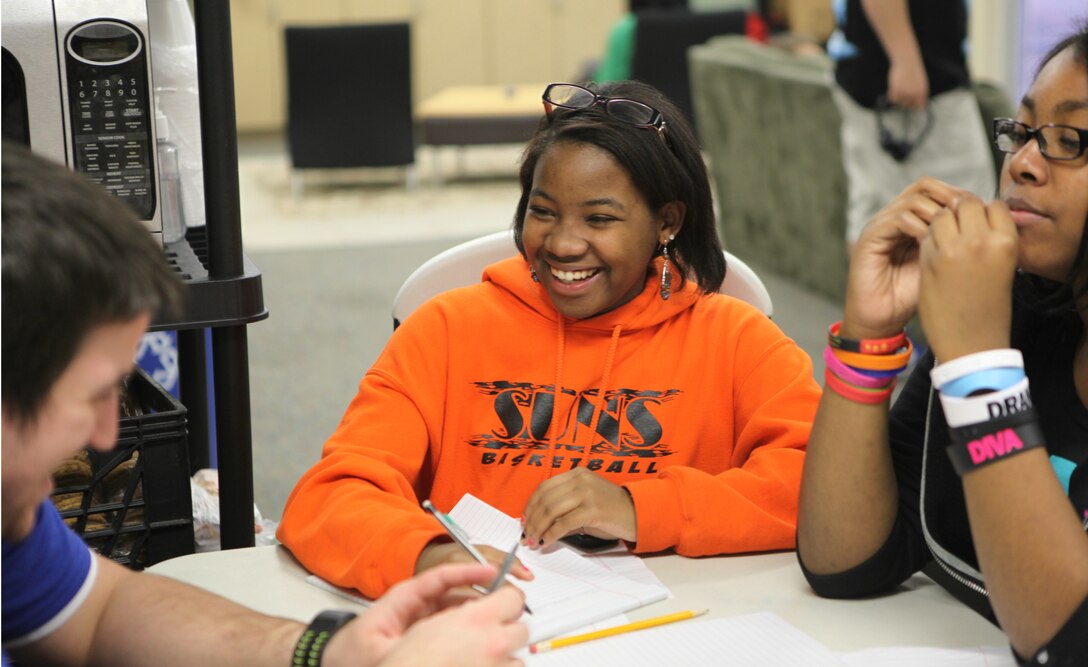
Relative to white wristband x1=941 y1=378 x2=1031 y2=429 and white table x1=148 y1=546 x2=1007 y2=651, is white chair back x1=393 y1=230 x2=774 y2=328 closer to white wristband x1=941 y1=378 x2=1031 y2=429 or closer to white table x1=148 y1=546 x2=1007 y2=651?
white table x1=148 y1=546 x2=1007 y2=651

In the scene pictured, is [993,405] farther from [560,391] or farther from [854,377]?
[560,391]

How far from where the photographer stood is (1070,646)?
1005mm

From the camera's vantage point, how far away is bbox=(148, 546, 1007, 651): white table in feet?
3.66

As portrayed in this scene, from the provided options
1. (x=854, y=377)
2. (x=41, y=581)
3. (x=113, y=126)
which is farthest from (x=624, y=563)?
(x=113, y=126)

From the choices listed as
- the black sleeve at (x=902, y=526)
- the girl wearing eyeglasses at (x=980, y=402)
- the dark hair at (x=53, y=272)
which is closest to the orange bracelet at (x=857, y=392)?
the girl wearing eyeglasses at (x=980, y=402)

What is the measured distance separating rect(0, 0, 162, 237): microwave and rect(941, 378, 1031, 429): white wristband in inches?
39.1

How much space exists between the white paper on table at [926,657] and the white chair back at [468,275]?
715 mm

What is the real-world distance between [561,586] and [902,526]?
344mm

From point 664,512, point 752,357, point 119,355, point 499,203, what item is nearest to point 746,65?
point 499,203

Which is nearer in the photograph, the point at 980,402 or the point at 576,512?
the point at 980,402

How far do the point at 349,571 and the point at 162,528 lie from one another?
0.35 meters

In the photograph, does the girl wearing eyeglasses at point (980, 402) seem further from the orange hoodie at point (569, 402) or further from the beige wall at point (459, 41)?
the beige wall at point (459, 41)

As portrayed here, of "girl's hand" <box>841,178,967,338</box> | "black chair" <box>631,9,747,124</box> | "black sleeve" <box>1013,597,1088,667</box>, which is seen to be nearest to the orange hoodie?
"girl's hand" <box>841,178,967,338</box>

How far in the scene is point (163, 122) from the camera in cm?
162
